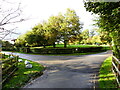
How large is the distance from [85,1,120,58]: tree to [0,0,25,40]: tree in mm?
4940

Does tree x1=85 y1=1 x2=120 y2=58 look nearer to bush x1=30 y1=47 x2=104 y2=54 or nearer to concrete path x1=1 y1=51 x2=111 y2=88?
concrete path x1=1 y1=51 x2=111 y2=88

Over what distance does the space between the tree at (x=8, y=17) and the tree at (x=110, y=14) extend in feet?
16.2

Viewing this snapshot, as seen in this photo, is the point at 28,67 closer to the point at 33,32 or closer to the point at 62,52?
the point at 62,52

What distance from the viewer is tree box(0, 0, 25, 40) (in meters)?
2.87

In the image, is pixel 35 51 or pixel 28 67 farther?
pixel 35 51

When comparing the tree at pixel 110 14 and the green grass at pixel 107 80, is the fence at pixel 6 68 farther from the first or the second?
the tree at pixel 110 14

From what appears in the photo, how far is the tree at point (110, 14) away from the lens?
20.6ft

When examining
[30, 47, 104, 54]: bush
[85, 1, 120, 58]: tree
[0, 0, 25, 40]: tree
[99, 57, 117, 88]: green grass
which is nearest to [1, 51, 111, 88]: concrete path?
[99, 57, 117, 88]: green grass

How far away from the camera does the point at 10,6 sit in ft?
10.9

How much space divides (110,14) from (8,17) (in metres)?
6.07

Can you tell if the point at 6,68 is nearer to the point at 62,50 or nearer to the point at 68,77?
the point at 68,77

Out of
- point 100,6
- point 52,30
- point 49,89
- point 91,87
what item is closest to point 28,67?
point 49,89

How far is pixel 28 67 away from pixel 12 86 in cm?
373

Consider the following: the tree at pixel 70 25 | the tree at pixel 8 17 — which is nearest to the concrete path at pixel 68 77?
the tree at pixel 8 17
